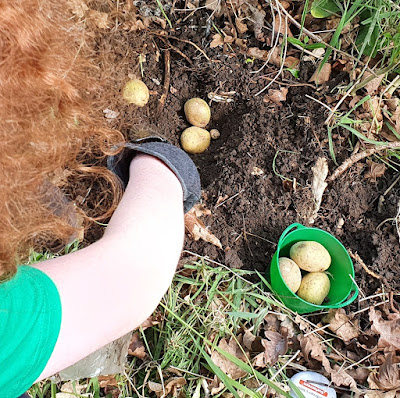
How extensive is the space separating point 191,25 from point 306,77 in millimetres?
692

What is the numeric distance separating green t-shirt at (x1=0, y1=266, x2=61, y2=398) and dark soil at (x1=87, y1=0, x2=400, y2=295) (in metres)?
1.01

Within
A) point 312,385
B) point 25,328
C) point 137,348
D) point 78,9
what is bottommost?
point 312,385

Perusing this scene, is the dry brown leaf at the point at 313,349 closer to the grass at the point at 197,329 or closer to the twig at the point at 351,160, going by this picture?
the grass at the point at 197,329

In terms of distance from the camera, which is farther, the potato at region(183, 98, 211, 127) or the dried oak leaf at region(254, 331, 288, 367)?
the potato at region(183, 98, 211, 127)

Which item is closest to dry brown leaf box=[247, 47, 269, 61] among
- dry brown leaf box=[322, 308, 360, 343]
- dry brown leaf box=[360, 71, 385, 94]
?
dry brown leaf box=[360, 71, 385, 94]

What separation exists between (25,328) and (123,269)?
333 millimetres

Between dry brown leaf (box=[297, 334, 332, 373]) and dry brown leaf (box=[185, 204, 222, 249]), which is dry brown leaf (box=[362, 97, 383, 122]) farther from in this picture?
dry brown leaf (box=[297, 334, 332, 373])

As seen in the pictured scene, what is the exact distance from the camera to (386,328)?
204 centimetres

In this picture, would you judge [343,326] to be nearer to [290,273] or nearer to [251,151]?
[290,273]

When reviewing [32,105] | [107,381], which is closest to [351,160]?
[107,381]

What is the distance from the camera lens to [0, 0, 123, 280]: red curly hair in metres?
1.09

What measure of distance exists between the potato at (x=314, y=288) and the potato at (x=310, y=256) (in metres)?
0.03

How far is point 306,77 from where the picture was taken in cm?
256

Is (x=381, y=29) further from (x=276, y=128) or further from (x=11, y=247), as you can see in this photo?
(x=11, y=247)
